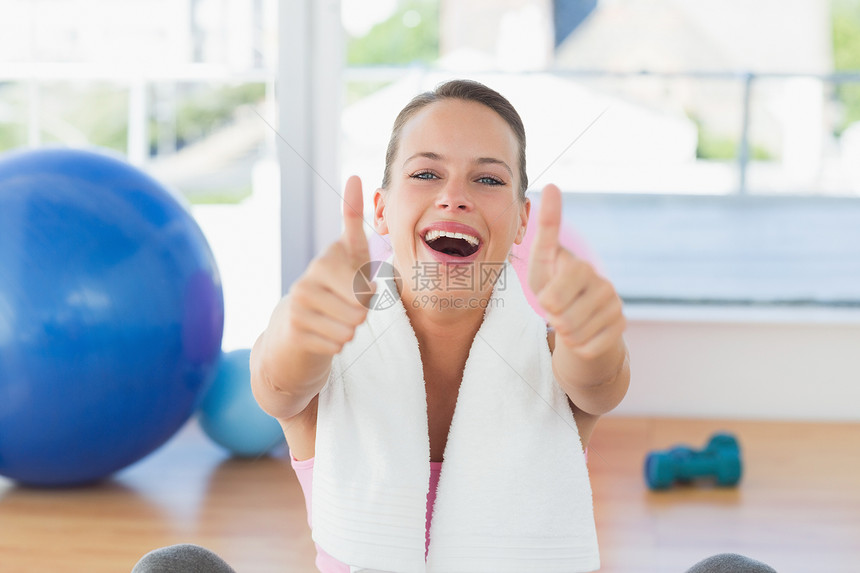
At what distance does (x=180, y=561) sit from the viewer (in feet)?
3.07

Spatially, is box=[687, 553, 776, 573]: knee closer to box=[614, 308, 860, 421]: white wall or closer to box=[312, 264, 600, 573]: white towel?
box=[312, 264, 600, 573]: white towel

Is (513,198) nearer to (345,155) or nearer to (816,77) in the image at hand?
(345,155)

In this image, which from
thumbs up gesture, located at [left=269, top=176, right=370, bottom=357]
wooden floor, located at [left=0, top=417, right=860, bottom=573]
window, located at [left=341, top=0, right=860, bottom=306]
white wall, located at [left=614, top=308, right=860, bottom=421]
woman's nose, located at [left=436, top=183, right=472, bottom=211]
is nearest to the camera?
thumbs up gesture, located at [left=269, top=176, right=370, bottom=357]

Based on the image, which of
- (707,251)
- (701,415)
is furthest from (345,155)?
(707,251)

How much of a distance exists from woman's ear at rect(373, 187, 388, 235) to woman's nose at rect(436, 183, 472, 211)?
0.12 m

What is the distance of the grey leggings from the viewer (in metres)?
0.92

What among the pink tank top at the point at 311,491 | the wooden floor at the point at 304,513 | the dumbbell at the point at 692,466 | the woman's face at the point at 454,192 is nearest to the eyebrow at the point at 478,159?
the woman's face at the point at 454,192

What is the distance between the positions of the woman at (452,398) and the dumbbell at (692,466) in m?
0.84

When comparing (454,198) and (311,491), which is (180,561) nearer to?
(311,491)

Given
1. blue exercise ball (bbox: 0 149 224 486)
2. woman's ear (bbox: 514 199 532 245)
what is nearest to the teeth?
Answer: woman's ear (bbox: 514 199 532 245)

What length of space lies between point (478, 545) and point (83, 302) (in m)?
0.90

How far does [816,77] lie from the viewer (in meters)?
2.89

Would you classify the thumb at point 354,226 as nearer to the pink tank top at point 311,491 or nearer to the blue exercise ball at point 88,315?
the pink tank top at point 311,491

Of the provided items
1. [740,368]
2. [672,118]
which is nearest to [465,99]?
[740,368]
